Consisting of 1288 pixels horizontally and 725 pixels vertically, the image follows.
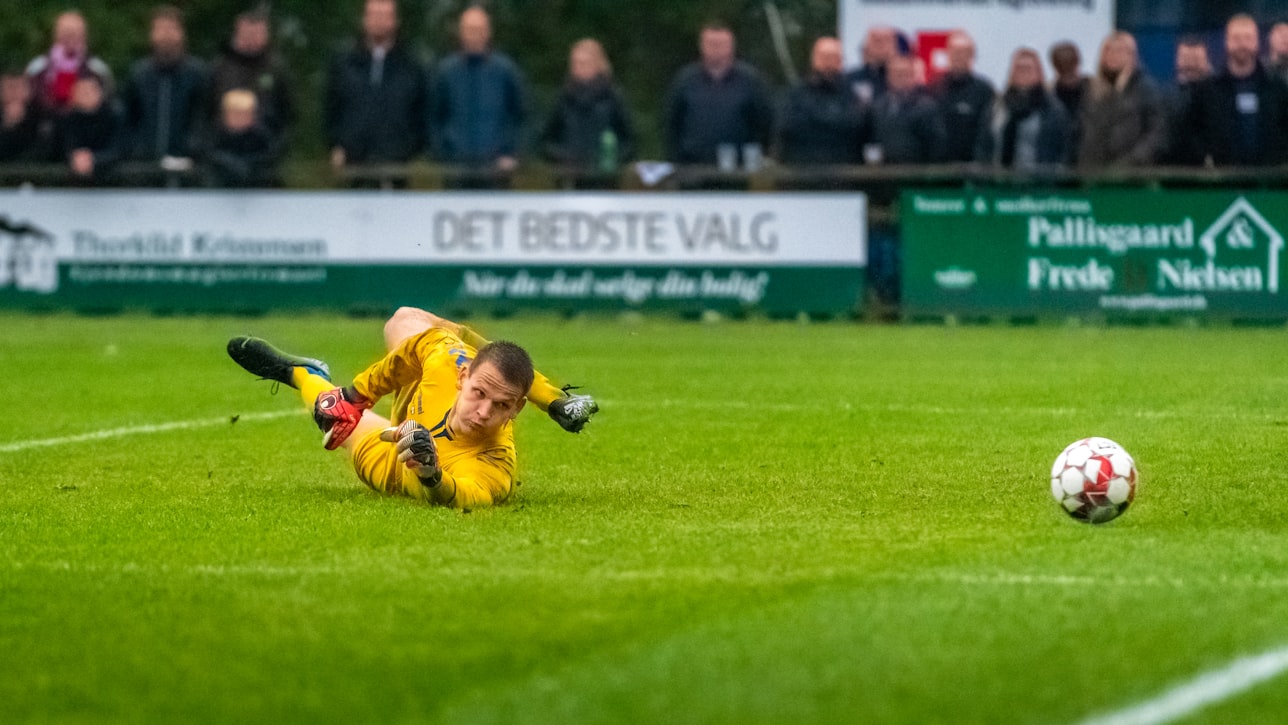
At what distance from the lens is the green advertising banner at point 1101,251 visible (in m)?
19.5

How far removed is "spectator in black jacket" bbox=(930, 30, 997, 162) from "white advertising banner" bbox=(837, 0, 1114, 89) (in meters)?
3.35

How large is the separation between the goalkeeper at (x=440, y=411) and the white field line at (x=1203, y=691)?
137 inches

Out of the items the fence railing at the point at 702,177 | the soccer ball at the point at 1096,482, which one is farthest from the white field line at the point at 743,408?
the fence railing at the point at 702,177

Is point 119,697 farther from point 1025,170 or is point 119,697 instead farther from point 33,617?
point 1025,170

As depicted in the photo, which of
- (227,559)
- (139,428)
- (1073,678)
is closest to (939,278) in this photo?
(139,428)

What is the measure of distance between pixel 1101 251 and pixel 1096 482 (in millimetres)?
11686

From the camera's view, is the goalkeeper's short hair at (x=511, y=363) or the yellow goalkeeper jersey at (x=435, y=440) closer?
the goalkeeper's short hair at (x=511, y=363)

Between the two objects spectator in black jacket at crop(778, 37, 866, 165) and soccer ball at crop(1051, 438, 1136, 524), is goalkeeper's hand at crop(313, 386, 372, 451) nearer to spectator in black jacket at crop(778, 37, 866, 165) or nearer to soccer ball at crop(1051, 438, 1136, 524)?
soccer ball at crop(1051, 438, 1136, 524)

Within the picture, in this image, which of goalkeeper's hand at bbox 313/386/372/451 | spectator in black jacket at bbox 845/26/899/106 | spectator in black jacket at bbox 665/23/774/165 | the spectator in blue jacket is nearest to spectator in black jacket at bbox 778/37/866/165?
spectator in black jacket at bbox 845/26/899/106

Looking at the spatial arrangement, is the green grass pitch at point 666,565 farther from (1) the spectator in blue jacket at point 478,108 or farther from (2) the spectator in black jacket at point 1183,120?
(1) the spectator in blue jacket at point 478,108

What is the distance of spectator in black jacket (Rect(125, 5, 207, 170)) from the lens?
20.8 meters

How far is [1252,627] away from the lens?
20.4ft

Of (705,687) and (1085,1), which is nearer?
(705,687)

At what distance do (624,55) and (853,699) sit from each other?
3159 cm
